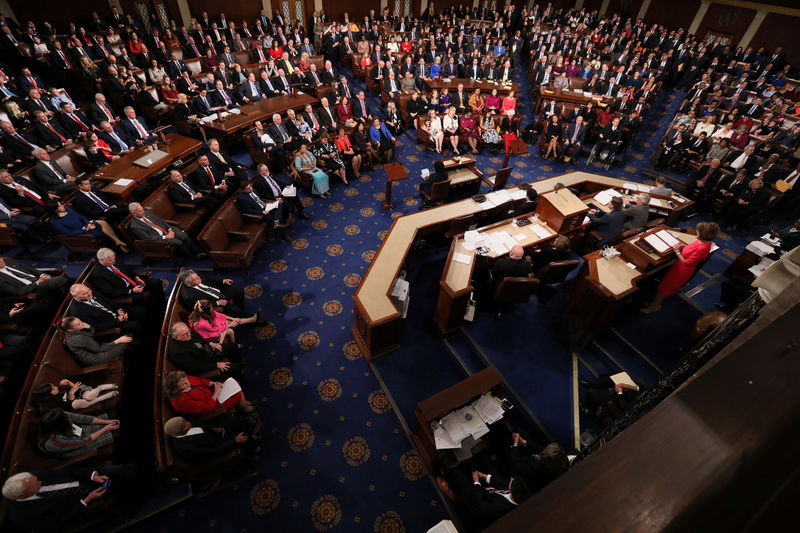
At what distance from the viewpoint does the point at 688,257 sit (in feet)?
16.5

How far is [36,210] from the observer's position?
5980 mm

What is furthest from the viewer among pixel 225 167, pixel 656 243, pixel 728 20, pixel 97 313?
pixel 728 20

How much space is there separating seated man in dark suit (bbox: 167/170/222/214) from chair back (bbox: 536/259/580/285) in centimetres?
608

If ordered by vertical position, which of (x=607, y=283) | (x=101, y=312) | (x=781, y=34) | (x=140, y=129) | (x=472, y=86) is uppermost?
(x=781, y=34)

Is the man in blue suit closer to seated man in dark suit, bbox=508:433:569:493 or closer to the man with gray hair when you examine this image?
the man with gray hair

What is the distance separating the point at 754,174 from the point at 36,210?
1498cm

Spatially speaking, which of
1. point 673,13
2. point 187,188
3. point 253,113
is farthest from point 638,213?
point 673,13

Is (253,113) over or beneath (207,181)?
over

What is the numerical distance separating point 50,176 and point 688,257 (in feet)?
34.8

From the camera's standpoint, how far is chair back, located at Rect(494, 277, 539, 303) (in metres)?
4.85

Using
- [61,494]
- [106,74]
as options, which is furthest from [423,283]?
[106,74]

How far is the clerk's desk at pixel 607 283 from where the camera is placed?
16.0ft

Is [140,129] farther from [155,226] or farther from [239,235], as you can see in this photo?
[239,235]

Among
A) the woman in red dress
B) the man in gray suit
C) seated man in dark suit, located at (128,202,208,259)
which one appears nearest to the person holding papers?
seated man in dark suit, located at (128,202,208,259)
